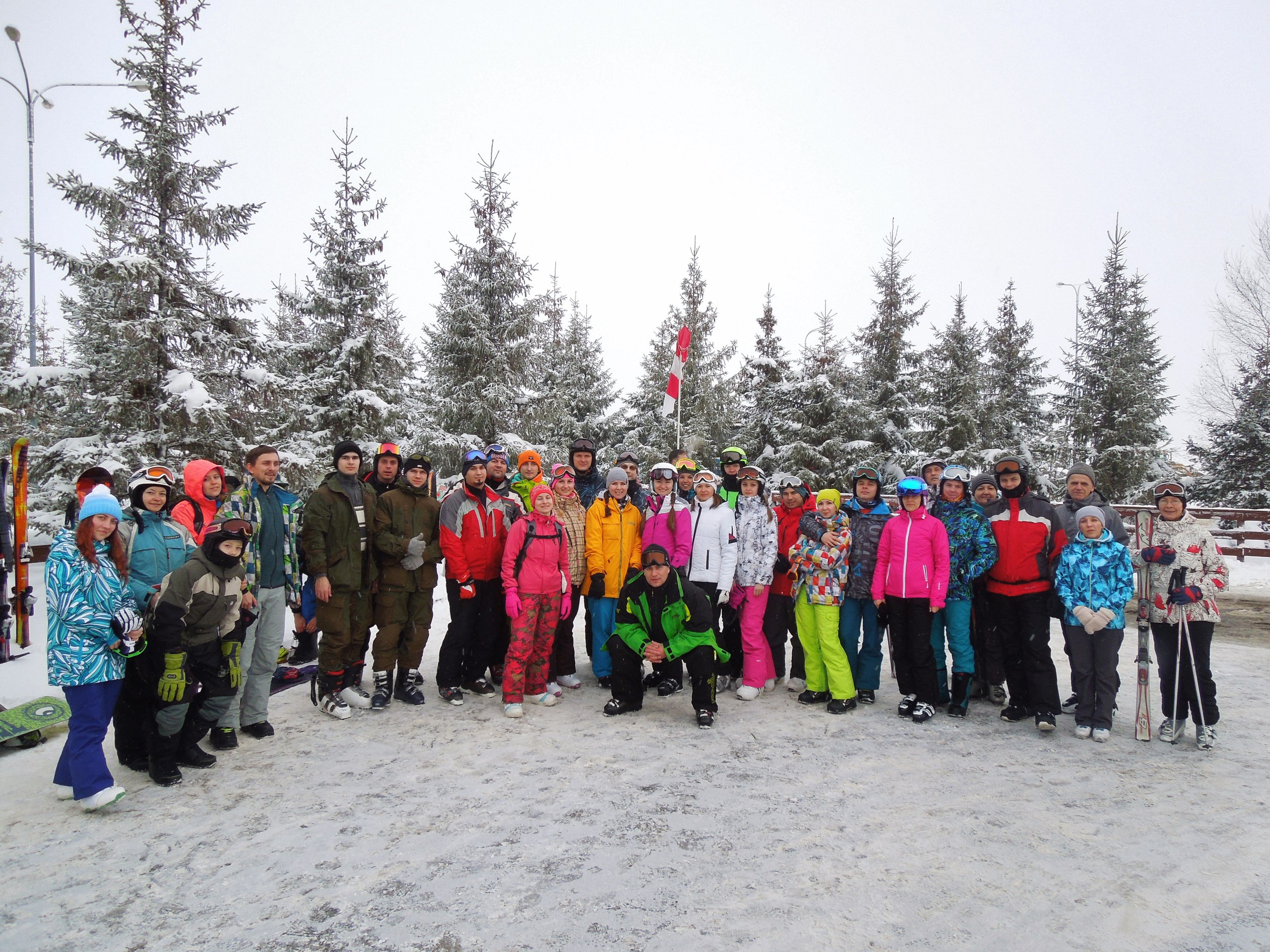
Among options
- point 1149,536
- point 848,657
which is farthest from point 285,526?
point 1149,536

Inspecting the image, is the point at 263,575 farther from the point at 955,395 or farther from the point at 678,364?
the point at 955,395

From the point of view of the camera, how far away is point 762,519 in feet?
21.1

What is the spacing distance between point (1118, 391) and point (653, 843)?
24.5 meters

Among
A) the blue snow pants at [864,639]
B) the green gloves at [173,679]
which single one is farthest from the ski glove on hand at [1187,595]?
the green gloves at [173,679]

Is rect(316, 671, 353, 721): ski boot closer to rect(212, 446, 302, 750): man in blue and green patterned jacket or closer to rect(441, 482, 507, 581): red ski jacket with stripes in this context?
rect(212, 446, 302, 750): man in blue and green patterned jacket

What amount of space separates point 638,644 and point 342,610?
2.53m

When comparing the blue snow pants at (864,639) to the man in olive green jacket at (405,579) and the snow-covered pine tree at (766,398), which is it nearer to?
the man in olive green jacket at (405,579)

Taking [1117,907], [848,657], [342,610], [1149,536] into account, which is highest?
[1149,536]

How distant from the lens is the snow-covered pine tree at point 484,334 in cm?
1594

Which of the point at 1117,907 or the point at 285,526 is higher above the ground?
the point at 285,526

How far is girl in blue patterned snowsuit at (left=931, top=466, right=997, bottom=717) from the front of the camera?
575cm

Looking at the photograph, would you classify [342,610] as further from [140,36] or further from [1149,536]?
[140,36]

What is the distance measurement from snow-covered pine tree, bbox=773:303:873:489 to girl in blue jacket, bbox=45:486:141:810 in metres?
15.9

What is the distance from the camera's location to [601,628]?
668 centimetres
